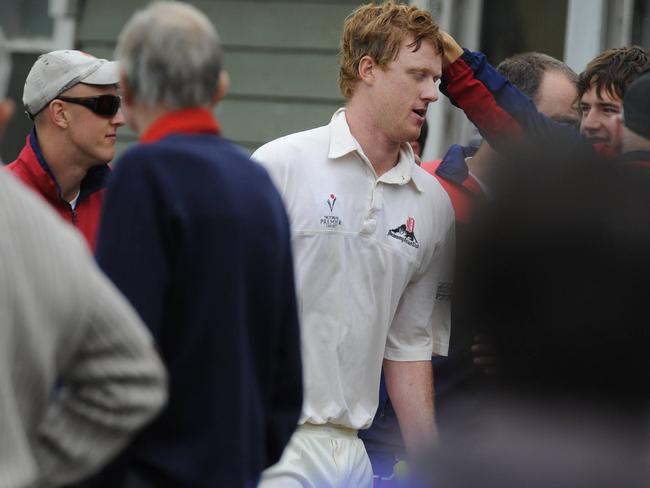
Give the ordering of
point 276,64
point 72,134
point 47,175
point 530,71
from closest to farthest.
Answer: point 47,175 → point 72,134 → point 530,71 → point 276,64

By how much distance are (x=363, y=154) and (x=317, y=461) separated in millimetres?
1086

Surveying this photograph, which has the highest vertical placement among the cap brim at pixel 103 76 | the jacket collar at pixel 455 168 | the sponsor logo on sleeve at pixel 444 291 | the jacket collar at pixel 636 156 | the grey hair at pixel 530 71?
the grey hair at pixel 530 71

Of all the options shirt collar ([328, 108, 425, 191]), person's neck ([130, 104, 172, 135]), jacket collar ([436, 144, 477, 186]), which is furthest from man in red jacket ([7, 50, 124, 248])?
person's neck ([130, 104, 172, 135])

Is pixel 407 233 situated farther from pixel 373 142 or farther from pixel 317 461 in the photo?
pixel 317 461

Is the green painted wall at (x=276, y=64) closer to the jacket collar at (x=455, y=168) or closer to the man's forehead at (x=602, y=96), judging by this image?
the jacket collar at (x=455, y=168)

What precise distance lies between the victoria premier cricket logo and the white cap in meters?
1.34

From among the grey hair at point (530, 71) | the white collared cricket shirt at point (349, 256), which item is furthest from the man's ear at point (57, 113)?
the grey hair at point (530, 71)

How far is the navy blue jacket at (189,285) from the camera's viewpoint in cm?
279

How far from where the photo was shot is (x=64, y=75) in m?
5.11

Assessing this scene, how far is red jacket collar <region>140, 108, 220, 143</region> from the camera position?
2.90m

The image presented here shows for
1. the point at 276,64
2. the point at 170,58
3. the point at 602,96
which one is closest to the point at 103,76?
the point at 602,96

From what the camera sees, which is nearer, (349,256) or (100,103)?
(349,256)

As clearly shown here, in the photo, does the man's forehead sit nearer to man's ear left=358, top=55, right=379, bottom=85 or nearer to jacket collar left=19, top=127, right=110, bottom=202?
man's ear left=358, top=55, right=379, bottom=85

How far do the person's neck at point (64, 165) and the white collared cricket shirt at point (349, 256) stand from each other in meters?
0.82
